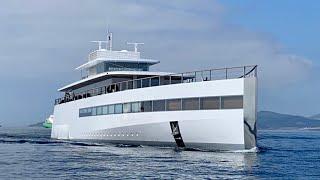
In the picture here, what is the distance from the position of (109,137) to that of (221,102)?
13403 millimetres

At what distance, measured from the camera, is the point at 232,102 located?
3484 cm

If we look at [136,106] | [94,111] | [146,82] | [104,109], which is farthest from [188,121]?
[94,111]

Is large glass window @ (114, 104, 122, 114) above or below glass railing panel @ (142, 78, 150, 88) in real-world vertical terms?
below

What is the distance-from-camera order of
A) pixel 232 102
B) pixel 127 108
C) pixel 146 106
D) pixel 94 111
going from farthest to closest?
pixel 94 111 → pixel 127 108 → pixel 146 106 → pixel 232 102

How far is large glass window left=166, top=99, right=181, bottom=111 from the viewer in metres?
37.8

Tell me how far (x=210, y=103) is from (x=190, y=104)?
5.53ft

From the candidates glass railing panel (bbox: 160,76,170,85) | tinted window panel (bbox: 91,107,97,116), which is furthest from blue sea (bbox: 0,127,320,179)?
tinted window panel (bbox: 91,107,97,116)

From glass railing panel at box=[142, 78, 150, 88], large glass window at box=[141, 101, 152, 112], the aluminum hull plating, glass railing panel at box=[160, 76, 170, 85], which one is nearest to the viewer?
the aluminum hull plating

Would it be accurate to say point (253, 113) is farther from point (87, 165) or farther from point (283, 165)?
point (87, 165)

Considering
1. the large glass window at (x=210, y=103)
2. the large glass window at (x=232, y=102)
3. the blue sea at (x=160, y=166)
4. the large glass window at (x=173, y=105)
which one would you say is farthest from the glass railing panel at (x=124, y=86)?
the large glass window at (x=232, y=102)

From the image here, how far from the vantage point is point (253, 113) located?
34688mm

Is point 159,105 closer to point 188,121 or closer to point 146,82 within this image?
point 188,121

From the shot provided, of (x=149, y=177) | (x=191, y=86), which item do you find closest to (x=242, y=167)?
(x=149, y=177)

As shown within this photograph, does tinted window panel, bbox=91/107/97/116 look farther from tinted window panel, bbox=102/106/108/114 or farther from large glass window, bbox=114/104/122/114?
large glass window, bbox=114/104/122/114
